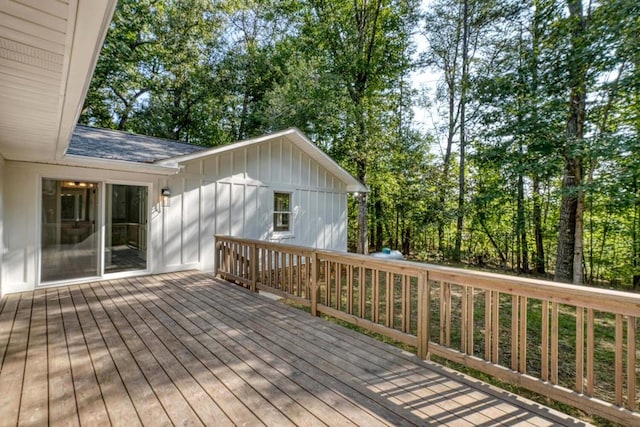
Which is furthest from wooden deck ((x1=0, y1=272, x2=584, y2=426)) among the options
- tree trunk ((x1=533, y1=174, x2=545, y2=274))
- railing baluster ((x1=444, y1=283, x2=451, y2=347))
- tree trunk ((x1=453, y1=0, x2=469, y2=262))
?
tree trunk ((x1=533, y1=174, x2=545, y2=274))

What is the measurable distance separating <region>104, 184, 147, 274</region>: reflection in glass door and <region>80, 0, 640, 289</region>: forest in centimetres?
717

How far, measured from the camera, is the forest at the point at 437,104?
6.86 meters

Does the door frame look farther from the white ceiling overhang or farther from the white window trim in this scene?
the white window trim

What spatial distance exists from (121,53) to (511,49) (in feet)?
46.2

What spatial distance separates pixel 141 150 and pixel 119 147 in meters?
0.41

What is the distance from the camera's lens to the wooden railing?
2014 mm

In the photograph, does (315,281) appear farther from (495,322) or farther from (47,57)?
(47,57)

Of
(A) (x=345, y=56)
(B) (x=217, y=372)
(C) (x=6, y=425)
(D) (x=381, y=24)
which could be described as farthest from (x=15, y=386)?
(D) (x=381, y=24)

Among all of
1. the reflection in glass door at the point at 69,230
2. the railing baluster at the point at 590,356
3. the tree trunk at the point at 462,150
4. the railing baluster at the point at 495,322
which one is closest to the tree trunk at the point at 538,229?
the tree trunk at the point at 462,150

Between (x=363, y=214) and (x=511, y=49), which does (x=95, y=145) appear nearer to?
(x=363, y=214)

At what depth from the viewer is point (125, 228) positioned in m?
5.97

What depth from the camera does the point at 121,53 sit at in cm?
1223

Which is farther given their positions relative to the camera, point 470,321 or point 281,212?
point 281,212

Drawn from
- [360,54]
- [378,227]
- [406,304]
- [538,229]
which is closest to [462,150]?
[538,229]
